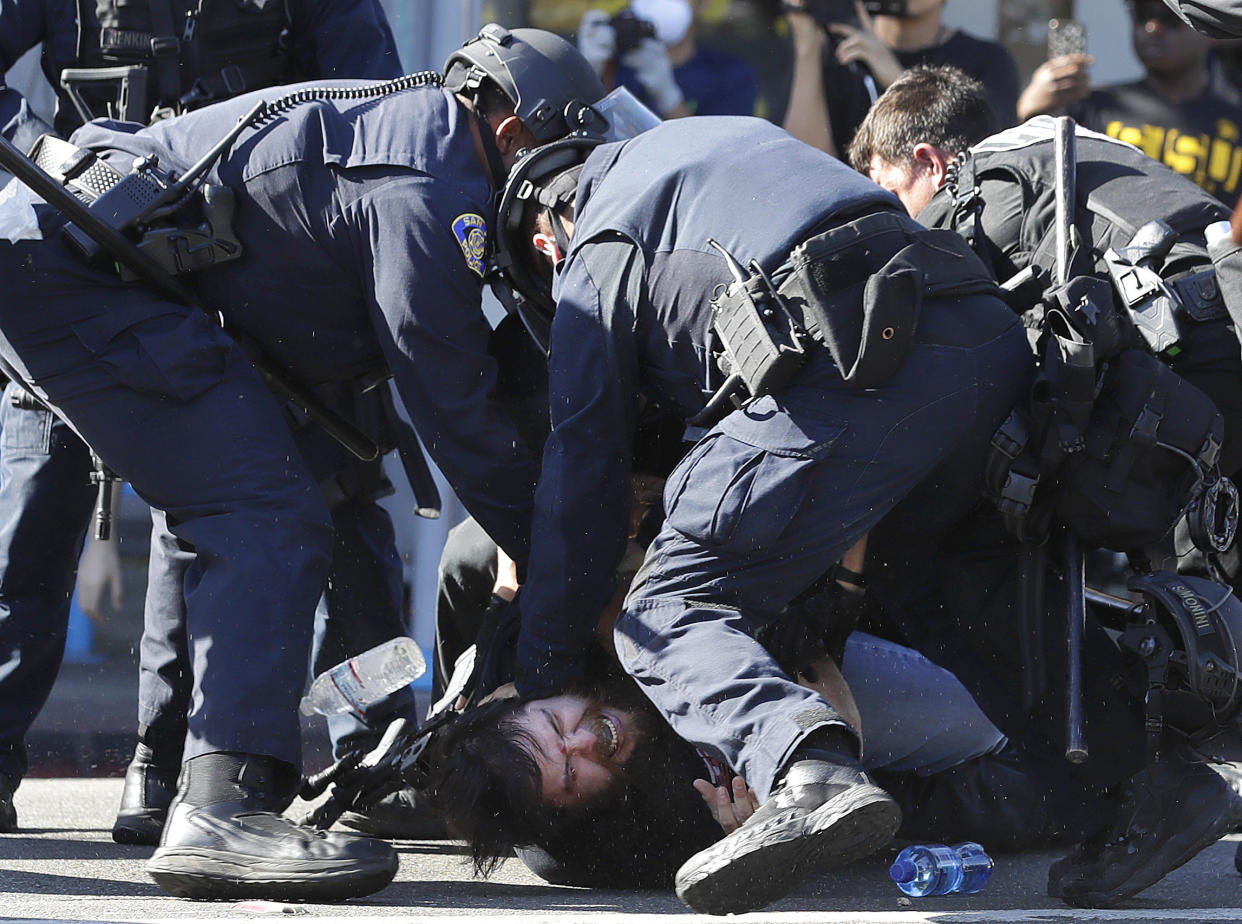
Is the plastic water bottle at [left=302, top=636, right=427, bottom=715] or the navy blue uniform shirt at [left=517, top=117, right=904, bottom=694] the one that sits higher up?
the navy blue uniform shirt at [left=517, top=117, right=904, bottom=694]

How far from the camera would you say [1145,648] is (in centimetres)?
294

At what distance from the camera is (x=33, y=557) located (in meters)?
3.69

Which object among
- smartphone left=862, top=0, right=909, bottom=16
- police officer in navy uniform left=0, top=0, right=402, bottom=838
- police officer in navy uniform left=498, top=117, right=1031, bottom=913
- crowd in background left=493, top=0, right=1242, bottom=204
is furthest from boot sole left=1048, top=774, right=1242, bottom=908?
smartphone left=862, top=0, right=909, bottom=16

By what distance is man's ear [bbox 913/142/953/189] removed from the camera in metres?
3.86

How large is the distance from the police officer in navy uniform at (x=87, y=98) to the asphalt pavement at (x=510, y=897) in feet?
1.03

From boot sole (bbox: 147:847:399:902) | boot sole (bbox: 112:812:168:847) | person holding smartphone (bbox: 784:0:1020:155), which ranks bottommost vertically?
boot sole (bbox: 112:812:168:847)

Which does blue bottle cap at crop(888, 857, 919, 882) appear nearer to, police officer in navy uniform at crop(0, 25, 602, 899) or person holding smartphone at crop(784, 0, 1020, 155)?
police officer in navy uniform at crop(0, 25, 602, 899)

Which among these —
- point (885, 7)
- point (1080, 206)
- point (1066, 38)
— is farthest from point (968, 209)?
point (1066, 38)

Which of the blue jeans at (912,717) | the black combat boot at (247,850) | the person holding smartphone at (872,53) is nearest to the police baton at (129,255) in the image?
the black combat boot at (247,850)

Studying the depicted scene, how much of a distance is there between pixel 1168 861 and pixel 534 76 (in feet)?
6.03

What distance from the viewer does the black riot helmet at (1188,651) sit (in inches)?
112

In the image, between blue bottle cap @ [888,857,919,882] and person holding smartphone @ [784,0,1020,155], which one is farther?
person holding smartphone @ [784,0,1020,155]

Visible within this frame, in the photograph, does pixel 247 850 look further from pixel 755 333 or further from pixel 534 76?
pixel 534 76

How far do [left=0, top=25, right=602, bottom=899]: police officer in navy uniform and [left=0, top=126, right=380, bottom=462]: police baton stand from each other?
33 mm
